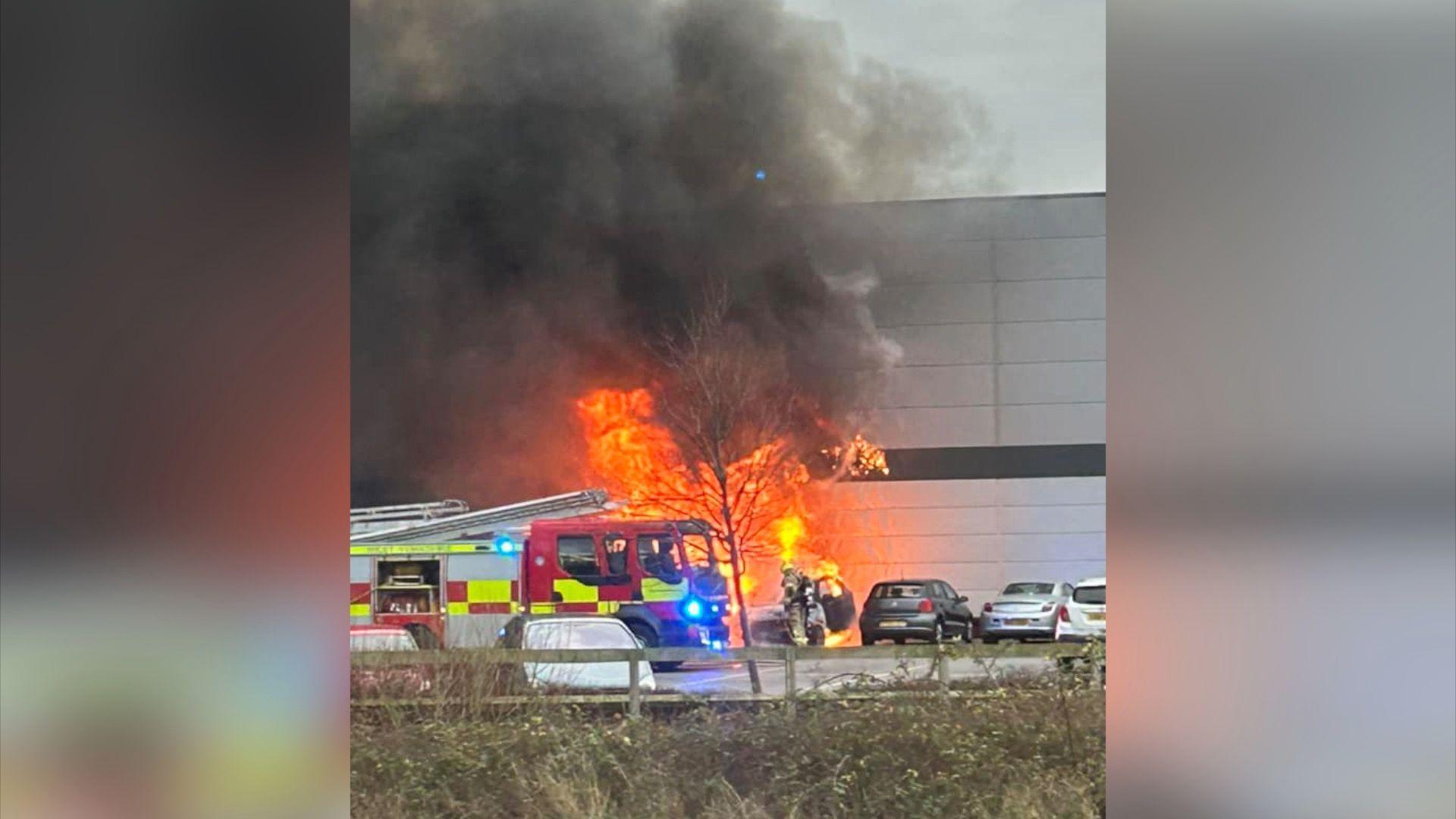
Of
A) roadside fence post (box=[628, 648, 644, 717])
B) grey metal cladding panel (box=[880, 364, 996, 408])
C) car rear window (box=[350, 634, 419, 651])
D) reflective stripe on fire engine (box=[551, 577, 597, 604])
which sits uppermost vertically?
grey metal cladding panel (box=[880, 364, 996, 408])

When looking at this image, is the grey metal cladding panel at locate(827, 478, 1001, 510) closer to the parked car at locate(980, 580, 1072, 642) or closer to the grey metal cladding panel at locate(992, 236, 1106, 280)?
the parked car at locate(980, 580, 1072, 642)

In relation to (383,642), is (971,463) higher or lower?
higher

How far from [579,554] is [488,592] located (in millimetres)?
496

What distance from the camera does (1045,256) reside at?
15.2ft

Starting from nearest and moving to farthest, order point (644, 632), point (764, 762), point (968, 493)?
point (764, 762)
point (968, 493)
point (644, 632)

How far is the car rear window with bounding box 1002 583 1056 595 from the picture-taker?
468cm

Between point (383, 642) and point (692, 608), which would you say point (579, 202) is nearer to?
point (692, 608)

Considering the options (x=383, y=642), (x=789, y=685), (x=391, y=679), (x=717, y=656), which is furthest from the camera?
(x=717, y=656)

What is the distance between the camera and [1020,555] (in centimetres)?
475

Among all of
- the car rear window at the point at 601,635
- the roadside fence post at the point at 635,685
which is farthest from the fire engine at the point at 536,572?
the roadside fence post at the point at 635,685

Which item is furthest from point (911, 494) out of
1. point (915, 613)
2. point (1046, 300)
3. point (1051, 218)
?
point (1051, 218)

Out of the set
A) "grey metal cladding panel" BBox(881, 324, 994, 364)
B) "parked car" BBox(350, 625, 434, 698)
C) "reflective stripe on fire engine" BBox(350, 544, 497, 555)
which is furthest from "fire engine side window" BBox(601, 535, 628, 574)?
"grey metal cladding panel" BBox(881, 324, 994, 364)

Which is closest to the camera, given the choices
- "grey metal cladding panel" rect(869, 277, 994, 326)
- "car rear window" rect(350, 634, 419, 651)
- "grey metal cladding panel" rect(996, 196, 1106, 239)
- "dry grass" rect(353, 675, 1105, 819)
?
"dry grass" rect(353, 675, 1105, 819)

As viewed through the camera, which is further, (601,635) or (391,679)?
(601,635)
